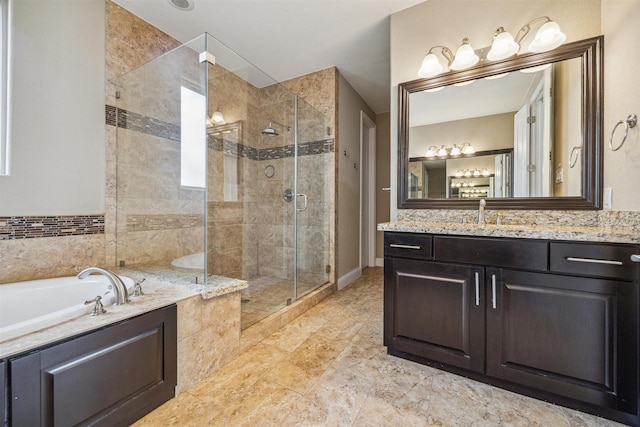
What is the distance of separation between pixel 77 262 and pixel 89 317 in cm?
100

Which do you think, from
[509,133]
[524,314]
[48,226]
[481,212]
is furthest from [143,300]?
[509,133]

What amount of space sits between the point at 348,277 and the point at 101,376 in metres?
2.72

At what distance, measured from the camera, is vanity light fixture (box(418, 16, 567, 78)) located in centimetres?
Result: 156

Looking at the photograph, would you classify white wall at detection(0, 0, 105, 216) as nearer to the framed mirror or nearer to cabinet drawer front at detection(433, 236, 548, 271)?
the framed mirror

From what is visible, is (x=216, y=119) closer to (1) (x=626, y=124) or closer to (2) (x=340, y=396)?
(2) (x=340, y=396)

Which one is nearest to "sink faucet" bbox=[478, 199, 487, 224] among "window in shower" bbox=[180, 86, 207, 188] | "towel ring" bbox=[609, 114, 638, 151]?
"towel ring" bbox=[609, 114, 638, 151]

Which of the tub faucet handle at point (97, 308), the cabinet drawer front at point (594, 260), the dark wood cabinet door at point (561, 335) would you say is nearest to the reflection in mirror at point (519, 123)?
the cabinet drawer front at point (594, 260)

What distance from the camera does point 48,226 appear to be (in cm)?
175

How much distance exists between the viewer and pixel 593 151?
1.54 meters

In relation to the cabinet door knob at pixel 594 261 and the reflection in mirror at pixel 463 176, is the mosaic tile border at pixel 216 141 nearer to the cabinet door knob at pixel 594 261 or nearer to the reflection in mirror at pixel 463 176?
the reflection in mirror at pixel 463 176

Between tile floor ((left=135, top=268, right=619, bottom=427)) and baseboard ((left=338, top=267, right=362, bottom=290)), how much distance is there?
1341 millimetres

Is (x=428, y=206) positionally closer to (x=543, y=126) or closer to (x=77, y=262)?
(x=543, y=126)

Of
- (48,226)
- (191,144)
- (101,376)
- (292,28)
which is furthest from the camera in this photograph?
(292,28)

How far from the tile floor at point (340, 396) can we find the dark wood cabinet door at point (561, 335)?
151 millimetres
